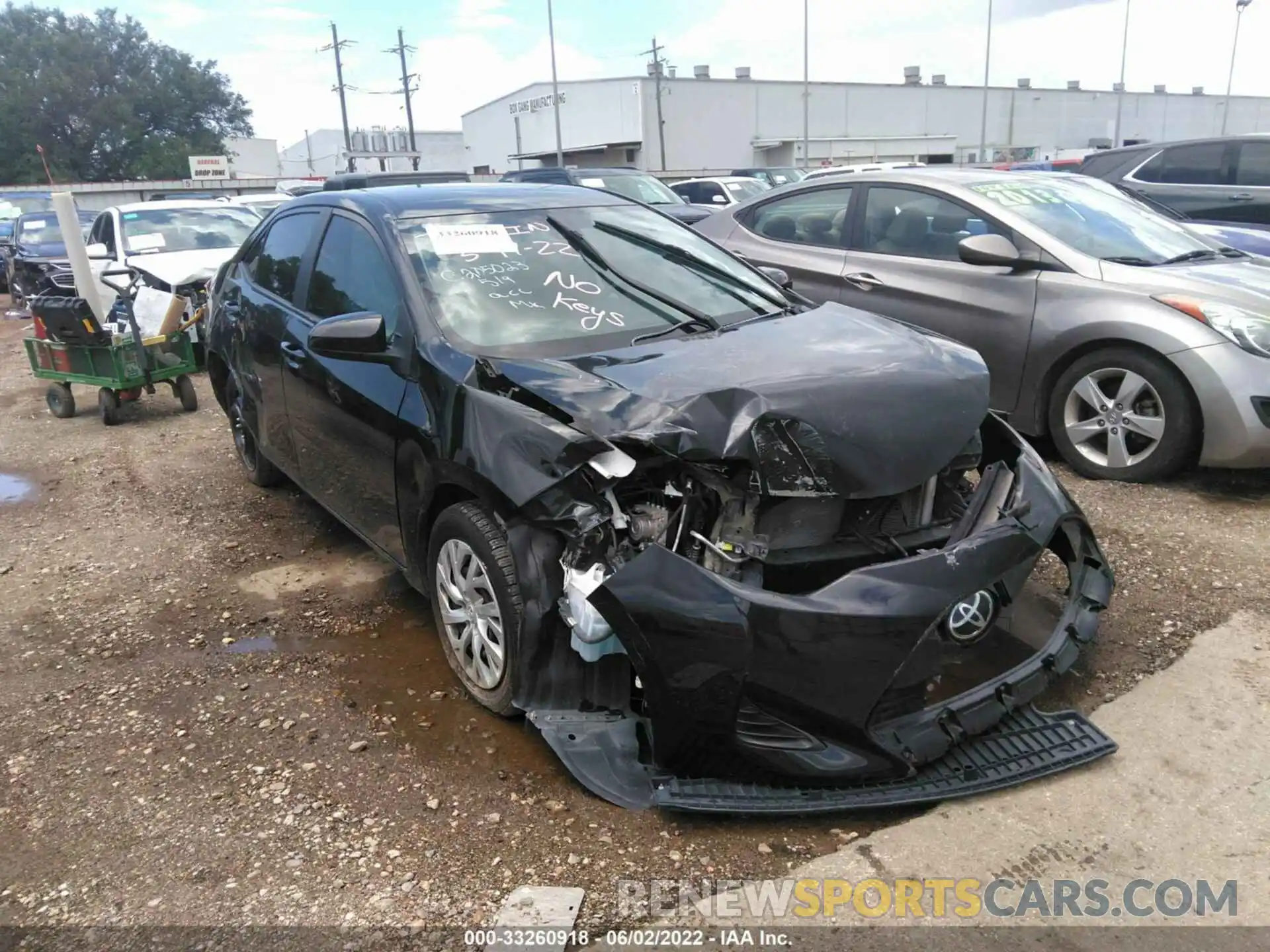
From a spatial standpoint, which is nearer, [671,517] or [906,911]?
[906,911]

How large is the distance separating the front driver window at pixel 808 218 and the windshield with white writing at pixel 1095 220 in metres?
0.91

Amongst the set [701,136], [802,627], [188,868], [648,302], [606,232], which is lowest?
[188,868]

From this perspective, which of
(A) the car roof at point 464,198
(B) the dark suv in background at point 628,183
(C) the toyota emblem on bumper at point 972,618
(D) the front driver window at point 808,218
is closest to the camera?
(C) the toyota emblem on bumper at point 972,618

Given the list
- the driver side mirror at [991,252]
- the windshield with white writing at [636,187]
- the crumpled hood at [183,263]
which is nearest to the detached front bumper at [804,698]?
the driver side mirror at [991,252]

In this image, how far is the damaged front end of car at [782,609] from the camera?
2.45 m

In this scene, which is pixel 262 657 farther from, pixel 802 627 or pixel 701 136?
pixel 701 136

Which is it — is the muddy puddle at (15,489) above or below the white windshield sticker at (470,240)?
below

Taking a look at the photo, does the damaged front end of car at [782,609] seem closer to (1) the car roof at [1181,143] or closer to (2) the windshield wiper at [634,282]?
(2) the windshield wiper at [634,282]

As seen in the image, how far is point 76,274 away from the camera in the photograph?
864cm

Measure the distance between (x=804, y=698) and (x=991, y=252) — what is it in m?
3.61

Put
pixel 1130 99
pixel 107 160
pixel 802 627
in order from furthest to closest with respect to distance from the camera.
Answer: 1. pixel 1130 99
2. pixel 107 160
3. pixel 802 627

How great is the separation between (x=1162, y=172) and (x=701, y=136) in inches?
1887

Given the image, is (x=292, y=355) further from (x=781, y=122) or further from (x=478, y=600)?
(x=781, y=122)

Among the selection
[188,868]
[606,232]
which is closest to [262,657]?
[188,868]
